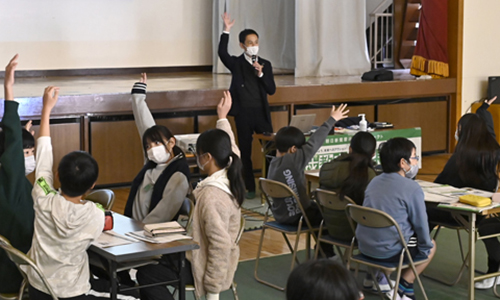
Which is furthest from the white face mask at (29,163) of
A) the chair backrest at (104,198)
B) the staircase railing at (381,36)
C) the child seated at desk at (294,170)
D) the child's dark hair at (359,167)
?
the staircase railing at (381,36)

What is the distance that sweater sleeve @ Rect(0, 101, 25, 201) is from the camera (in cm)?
295

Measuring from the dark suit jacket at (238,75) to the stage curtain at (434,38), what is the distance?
3.21 meters

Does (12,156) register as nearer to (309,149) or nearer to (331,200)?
(331,200)

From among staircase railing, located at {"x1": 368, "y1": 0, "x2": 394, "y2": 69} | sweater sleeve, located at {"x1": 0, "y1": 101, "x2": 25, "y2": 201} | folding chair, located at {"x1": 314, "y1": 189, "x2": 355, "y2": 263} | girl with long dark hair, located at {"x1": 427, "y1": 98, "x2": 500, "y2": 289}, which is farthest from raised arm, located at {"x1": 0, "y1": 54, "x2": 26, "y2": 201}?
staircase railing, located at {"x1": 368, "y1": 0, "x2": 394, "y2": 69}

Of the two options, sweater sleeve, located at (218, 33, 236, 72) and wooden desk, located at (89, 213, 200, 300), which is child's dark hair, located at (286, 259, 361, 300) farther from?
sweater sleeve, located at (218, 33, 236, 72)

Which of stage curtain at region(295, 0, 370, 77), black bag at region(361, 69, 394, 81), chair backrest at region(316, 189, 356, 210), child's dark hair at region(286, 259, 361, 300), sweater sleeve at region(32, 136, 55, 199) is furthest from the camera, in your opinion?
→ stage curtain at region(295, 0, 370, 77)

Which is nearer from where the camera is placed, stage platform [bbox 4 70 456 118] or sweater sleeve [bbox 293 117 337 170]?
sweater sleeve [bbox 293 117 337 170]

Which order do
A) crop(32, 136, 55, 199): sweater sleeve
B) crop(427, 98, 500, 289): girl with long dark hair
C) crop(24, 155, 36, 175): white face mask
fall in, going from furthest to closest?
crop(427, 98, 500, 289): girl with long dark hair, crop(24, 155, 36, 175): white face mask, crop(32, 136, 55, 199): sweater sleeve

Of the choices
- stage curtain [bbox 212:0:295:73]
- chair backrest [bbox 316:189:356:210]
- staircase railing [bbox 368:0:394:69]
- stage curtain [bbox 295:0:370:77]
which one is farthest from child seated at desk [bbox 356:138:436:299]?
staircase railing [bbox 368:0:394:69]

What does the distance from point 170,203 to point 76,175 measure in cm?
72

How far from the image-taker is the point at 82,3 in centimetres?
1023

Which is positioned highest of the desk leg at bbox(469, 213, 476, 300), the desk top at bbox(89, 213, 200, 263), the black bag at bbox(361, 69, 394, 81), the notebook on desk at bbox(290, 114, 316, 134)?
the black bag at bbox(361, 69, 394, 81)

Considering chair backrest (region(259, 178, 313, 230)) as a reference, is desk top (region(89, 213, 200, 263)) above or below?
below

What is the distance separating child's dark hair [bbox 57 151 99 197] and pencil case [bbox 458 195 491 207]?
1958 millimetres
